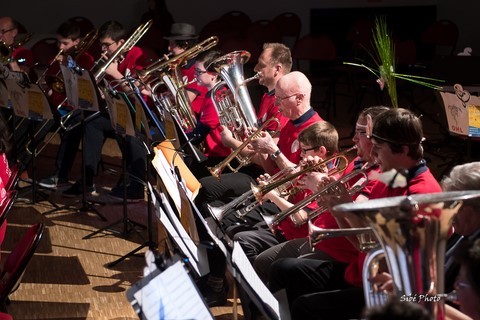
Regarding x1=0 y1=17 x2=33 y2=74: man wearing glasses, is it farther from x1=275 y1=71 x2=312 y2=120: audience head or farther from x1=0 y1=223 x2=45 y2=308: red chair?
x1=0 y1=223 x2=45 y2=308: red chair

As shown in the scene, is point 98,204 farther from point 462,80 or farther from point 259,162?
point 462,80

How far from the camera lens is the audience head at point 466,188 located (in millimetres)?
3020

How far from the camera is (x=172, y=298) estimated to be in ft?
8.09

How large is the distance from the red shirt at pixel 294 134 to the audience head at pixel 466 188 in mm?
1725

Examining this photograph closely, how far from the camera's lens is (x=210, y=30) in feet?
39.1

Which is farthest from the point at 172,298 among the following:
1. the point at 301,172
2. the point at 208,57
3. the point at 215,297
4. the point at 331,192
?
the point at 208,57

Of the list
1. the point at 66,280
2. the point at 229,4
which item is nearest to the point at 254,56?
the point at 229,4

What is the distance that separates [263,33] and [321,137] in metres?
7.50

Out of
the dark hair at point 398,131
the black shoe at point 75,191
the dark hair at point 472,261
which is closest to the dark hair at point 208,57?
the black shoe at point 75,191

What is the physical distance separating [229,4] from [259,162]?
8.10m

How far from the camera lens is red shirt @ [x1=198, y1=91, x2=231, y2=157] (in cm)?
586

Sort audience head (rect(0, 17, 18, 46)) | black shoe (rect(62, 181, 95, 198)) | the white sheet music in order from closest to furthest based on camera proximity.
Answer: the white sheet music, black shoe (rect(62, 181, 95, 198)), audience head (rect(0, 17, 18, 46))

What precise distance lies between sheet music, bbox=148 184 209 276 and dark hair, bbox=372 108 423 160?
861mm

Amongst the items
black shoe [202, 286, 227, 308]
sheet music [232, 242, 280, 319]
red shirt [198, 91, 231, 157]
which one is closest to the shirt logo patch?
black shoe [202, 286, 227, 308]
